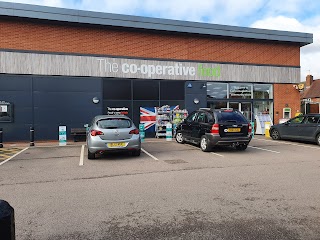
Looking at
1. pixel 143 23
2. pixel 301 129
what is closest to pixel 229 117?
pixel 301 129

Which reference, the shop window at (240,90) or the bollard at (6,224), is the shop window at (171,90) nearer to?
the shop window at (240,90)

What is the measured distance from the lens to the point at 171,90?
16.9m

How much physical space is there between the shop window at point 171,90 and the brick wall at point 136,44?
160 centimetres

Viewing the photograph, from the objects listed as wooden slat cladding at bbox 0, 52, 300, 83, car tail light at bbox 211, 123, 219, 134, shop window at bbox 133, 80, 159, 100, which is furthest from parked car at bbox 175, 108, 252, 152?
wooden slat cladding at bbox 0, 52, 300, 83

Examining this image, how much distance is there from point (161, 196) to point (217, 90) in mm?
13852

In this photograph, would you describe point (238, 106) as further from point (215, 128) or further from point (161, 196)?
point (161, 196)

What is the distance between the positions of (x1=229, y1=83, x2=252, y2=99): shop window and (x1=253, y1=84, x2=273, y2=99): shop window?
398 millimetres

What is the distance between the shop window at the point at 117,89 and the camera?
51.5ft

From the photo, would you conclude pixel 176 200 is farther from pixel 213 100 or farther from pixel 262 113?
pixel 262 113

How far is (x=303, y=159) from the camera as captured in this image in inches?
351

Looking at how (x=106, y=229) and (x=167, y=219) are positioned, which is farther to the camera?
(x=167, y=219)

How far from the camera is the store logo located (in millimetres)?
15646

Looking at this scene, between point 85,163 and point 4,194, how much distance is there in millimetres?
3193

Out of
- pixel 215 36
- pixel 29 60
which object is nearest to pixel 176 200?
pixel 29 60
